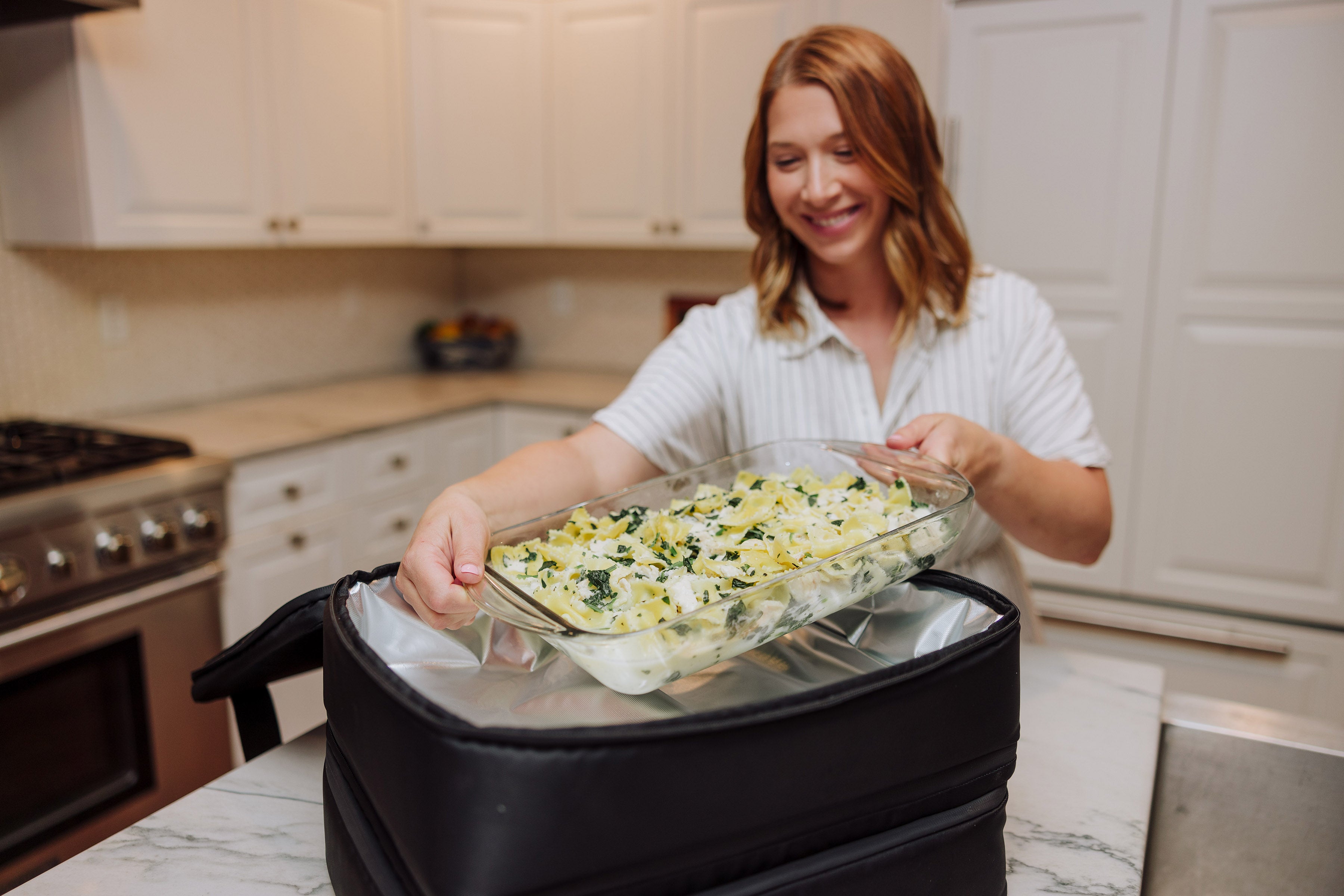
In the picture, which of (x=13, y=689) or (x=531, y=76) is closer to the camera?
(x=13, y=689)

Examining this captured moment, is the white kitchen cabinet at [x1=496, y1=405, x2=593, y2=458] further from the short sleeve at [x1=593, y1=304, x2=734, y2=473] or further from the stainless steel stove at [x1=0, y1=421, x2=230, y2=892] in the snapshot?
the short sleeve at [x1=593, y1=304, x2=734, y2=473]

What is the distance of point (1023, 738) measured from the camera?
2.88 ft

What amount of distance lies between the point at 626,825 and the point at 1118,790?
0.52 meters

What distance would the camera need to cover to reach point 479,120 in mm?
3066

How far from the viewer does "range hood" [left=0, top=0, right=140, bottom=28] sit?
1.92 meters

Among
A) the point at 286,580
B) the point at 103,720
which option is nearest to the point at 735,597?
the point at 103,720

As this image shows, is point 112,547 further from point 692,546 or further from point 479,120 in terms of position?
point 479,120

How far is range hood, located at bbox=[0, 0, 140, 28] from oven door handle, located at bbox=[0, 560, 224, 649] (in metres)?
1.17

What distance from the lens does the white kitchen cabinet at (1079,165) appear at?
228cm

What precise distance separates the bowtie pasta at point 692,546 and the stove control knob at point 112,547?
147cm

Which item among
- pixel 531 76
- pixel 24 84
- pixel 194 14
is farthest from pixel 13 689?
pixel 531 76

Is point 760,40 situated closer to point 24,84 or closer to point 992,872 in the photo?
point 24,84

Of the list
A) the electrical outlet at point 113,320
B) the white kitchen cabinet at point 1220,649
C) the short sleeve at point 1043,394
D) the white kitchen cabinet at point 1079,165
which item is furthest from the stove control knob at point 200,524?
the white kitchen cabinet at point 1220,649

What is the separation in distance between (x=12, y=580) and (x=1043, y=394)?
5.70 feet
